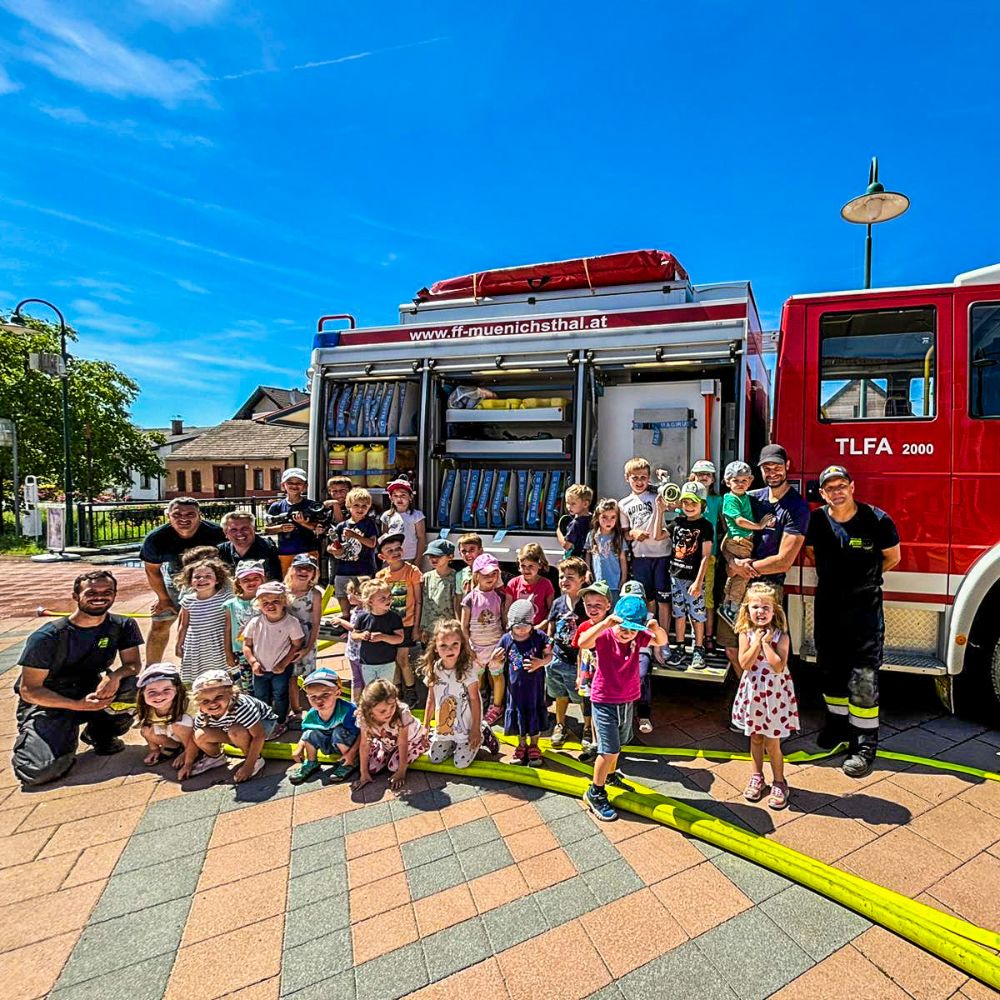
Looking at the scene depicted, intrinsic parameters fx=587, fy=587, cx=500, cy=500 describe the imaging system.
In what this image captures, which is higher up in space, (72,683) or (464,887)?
(72,683)

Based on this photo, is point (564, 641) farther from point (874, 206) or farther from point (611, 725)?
point (874, 206)

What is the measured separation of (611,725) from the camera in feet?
9.94

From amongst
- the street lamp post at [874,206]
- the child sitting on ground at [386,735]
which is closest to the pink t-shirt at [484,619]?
the child sitting on ground at [386,735]

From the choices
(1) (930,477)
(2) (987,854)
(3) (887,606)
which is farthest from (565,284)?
(2) (987,854)

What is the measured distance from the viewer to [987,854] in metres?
2.64

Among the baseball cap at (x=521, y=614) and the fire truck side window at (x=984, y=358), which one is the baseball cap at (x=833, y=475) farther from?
the baseball cap at (x=521, y=614)

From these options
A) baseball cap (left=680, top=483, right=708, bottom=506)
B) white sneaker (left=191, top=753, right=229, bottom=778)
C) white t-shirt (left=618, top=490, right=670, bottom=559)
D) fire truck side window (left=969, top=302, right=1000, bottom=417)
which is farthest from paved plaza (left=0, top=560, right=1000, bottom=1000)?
fire truck side window (left=969, top=302, right=1000, bottom=417)

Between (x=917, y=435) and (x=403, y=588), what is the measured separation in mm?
3439

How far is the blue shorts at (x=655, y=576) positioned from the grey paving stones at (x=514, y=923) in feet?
6.96

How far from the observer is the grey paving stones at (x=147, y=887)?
2387mm

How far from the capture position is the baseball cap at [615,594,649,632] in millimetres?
2996

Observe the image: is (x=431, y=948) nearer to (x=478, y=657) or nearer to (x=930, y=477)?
(x=478, y=657)

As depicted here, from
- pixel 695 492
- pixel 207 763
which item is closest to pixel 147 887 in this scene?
pixel 207 763

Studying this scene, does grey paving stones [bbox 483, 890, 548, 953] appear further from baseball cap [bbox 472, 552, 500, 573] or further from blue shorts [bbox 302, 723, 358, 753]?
baseball cap [bbox 472, 552, 500, 573]
